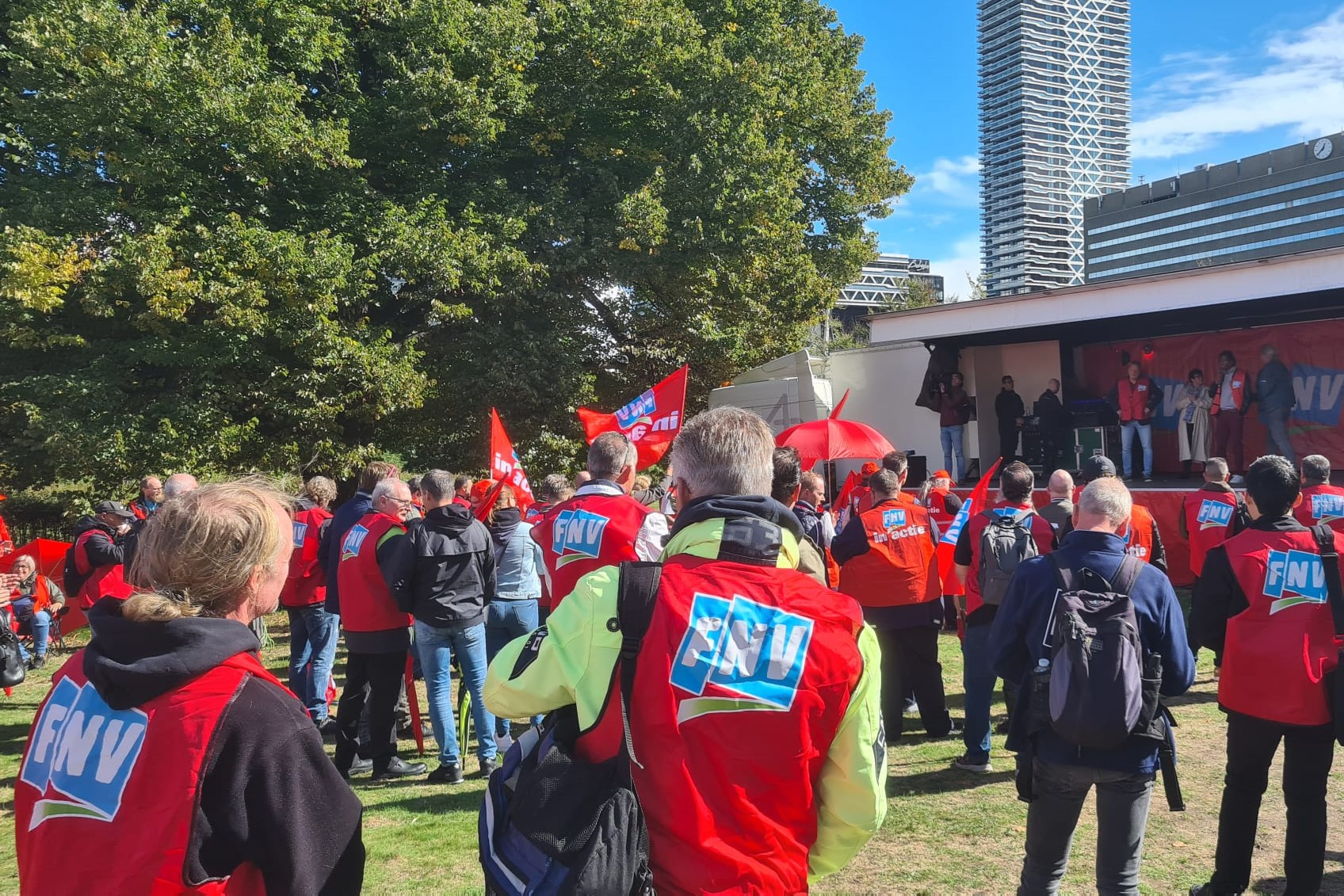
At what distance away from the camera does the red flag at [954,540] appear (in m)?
6.65

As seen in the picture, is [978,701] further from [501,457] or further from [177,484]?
[177,484]

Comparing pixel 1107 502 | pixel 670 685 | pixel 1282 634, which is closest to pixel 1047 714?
pixel 1107 502

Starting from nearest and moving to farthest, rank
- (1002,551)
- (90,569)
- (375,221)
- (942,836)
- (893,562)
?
(942,836) < (1002,551) < (893,562) < (90,569) < (375,221)

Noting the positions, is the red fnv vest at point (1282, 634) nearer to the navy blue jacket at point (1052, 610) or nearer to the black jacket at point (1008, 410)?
the navy blue jacket at point (1052, 610)

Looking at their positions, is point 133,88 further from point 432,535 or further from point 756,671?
point 756,671

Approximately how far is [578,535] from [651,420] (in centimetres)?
335

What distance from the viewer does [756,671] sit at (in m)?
1.89

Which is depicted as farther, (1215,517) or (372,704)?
(1215,517)

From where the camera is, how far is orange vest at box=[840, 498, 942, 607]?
20.3 ft

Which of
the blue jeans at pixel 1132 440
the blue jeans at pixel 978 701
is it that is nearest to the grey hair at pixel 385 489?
the blue jeans at pixel 978 701

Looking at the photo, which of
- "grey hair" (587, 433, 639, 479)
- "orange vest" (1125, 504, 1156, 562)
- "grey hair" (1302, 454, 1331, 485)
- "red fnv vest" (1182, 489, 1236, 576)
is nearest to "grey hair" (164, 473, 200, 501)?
"grey hair" (587, 433, 639, 479)

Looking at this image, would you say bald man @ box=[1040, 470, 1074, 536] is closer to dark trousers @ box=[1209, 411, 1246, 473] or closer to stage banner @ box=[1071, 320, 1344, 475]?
dark trousers @ box=[1209, 411, 1246, 473]

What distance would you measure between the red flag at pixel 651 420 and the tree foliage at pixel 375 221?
818 centimetres

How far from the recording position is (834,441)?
10031mm
